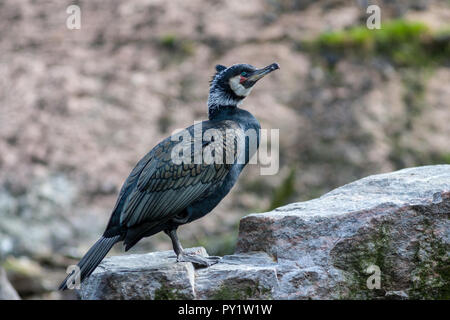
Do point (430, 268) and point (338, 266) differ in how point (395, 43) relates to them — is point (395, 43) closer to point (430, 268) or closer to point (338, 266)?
point (430, 268)

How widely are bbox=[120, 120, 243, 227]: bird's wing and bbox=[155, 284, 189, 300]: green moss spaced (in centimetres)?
57

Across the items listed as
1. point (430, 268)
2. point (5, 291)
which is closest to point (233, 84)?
point (430, 268)

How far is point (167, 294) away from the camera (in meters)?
5.20

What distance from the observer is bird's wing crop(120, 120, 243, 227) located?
537cm

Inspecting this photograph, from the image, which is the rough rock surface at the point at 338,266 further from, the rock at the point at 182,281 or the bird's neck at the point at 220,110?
the bird's neck at the point at 220,110

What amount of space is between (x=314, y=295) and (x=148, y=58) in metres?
8.72

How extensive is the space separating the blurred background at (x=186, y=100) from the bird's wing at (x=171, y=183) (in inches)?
154

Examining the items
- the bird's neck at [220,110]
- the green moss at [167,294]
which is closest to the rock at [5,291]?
the green moss at [167,294]

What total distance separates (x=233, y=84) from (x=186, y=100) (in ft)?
20.8

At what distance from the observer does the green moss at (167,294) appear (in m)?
5.17

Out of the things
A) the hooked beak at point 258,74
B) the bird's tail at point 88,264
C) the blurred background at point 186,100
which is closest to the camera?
the bird's tail at point 88,264

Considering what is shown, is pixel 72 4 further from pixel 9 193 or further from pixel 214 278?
pixel 214 278

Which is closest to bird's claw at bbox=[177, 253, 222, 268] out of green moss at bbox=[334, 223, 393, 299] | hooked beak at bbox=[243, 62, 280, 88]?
green moss at bbox=[334, 223, 393, 299]

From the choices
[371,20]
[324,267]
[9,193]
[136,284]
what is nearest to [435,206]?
[324,267]
